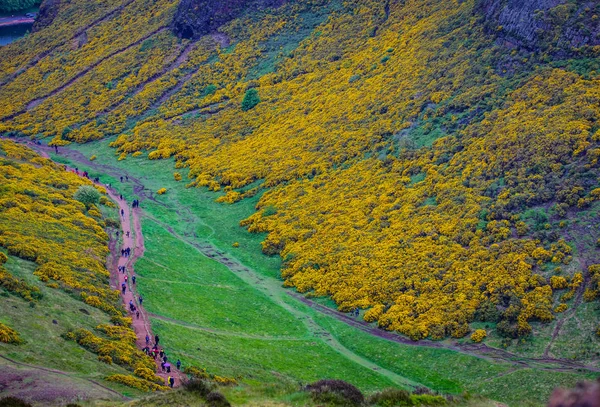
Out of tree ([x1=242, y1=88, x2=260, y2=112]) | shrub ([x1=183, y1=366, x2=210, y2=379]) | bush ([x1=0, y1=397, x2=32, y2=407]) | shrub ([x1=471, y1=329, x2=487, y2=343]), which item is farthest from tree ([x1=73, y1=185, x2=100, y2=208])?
bush ([x1=0, y1=397, x2=32, y2=407])

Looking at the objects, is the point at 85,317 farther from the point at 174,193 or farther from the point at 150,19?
the point at 150,19

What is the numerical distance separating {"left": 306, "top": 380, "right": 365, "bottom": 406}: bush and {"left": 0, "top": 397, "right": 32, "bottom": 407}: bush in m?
11.7

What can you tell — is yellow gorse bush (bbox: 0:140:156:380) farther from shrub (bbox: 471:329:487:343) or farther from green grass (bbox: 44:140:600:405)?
shrub (bbox: 471:329:487:343)

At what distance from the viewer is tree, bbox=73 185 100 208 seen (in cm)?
7162

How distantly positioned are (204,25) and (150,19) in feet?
45.4

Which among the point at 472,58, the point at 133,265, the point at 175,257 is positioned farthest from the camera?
the point at 472,58

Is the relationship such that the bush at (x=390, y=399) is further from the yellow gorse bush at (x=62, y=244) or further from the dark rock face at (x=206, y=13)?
the dark rock face at (x=206, y=13)

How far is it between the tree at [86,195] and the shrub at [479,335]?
41913mm

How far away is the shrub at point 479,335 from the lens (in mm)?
47406

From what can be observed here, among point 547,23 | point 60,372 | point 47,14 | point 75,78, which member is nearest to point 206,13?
point 75,78

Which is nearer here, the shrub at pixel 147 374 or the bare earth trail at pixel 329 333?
the shrub at pixel 147 374

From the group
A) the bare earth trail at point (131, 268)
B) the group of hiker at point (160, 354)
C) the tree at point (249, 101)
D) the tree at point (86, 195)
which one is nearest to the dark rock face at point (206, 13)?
the tree at point (249, 101)

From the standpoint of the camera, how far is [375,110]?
281 feet

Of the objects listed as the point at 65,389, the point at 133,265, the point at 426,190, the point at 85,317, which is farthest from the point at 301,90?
the point at 65,389
